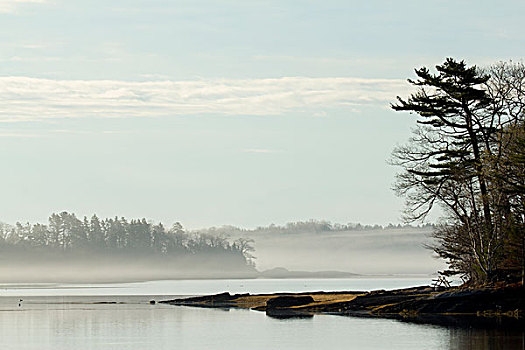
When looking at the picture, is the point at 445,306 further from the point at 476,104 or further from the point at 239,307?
the point at 239,307

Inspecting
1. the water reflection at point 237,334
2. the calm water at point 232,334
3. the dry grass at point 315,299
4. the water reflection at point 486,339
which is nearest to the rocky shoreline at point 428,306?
the dry grass at point 315,299

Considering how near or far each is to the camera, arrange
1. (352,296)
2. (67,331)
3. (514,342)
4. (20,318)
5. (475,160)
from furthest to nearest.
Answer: (352,296)
(20,318)
(475,160)
(67,331)
(514,342)

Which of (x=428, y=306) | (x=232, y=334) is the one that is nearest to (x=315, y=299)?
(x=428, y=306)

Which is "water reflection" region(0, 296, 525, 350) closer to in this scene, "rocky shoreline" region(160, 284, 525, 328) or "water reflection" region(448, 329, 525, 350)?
"water reflection" region(448, 329, 525, 350)

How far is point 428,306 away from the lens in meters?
77.8

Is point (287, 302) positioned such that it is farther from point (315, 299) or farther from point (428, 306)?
point (428, 306)

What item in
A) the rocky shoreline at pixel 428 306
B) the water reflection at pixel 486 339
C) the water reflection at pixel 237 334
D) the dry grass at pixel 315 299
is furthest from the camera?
the dry grass at pixel 315 299

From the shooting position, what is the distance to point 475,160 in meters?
82.0

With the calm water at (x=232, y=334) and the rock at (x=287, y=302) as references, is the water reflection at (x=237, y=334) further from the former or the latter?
the rock at (x=287, y=302)

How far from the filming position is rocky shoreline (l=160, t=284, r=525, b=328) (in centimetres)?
7144

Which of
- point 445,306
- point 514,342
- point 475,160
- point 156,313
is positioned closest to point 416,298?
point 445,306

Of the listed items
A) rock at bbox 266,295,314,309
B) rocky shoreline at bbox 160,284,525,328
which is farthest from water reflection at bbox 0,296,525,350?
rock at bbox 266,295,314,309

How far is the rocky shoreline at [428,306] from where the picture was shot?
71.4 m

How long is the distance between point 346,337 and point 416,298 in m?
23.3
